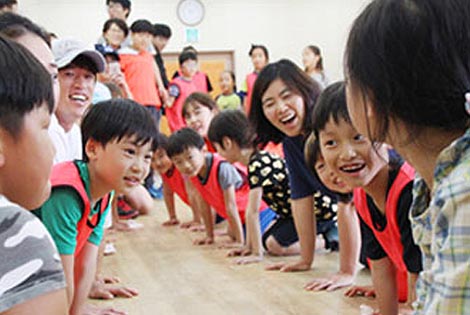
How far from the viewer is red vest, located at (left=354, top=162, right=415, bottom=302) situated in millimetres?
1212

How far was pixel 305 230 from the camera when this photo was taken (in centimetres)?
195

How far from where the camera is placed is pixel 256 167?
220 cm

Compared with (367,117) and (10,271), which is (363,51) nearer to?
(367,117)

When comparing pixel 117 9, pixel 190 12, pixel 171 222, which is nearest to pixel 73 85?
pixel 171 222

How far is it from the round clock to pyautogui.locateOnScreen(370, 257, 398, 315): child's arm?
6.64 metres

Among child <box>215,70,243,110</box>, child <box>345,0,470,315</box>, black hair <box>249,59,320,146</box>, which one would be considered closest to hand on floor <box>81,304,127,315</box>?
black hair <box>249,59,320,146</box>

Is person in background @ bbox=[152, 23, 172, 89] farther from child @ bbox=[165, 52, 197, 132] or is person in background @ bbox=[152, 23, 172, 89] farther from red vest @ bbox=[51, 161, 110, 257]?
red vest @ bbox=[51, 161, 110, 257]

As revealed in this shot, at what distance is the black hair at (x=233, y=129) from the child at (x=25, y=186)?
1598mm

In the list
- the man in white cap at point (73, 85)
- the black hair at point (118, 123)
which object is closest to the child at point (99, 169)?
the black hair at point (118, 123)

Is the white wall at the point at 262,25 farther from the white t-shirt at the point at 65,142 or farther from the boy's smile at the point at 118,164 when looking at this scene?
the boy's smile at the point at 118,164

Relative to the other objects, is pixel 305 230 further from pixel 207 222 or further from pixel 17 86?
pixel 17 86

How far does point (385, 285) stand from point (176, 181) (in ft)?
6.11

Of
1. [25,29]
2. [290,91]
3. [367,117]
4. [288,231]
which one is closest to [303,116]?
[290,91]

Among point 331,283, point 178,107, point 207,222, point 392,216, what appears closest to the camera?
point 392,216
